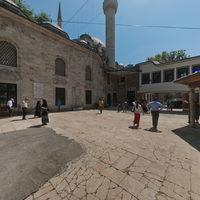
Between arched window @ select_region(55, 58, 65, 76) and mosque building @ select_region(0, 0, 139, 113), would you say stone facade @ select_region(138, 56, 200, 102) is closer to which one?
mosque building @ select_region(0, 0, 139, 113)

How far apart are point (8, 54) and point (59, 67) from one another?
644cm

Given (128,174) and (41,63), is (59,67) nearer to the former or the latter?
(41,63)

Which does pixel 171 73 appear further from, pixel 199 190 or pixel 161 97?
pixel 199 190

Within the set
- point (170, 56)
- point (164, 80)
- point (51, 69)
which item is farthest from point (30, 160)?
point (170, 56)

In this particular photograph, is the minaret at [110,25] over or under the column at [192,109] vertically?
over

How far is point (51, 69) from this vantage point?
21.5m

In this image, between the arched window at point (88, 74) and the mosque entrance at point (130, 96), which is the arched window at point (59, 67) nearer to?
the arched window at point (88, 74)

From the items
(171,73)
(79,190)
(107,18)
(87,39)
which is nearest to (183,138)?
(79,190)

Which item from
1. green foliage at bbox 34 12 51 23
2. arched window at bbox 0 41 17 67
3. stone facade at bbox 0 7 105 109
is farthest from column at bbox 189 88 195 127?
green foliage at bbox 34 12 51 23

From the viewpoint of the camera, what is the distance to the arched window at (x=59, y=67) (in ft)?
73.9

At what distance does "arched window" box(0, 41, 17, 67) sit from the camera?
16.8 m

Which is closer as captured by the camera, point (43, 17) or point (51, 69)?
point (51, 69)

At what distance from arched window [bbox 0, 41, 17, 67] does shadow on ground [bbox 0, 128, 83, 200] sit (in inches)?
433

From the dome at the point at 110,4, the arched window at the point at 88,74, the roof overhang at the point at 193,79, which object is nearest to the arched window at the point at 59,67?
the arched window at the point at 88,74
